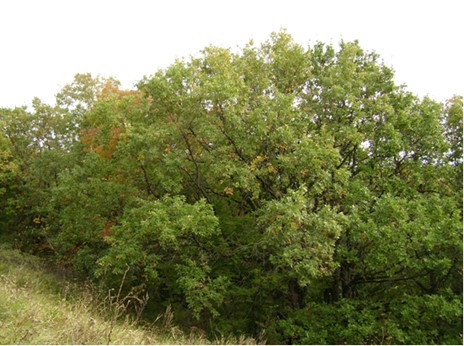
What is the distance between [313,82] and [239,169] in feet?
16.5

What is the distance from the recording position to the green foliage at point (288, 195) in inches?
422

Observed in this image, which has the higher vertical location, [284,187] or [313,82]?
[313,82]

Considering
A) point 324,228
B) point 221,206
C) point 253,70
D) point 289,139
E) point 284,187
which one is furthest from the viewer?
point 221,206

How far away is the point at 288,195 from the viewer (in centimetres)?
1123

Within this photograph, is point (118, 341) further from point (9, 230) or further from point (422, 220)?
point (9, 230)

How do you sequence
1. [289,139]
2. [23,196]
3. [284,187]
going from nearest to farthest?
[289,139], [284,187], [23,196]

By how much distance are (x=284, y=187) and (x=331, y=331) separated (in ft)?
15.5

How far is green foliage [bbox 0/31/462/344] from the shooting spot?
35.2ft

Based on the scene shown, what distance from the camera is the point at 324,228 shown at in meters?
10.3

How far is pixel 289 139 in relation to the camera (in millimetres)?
11461

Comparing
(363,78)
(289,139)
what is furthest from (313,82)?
(289,139)

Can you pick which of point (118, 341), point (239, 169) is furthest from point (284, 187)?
point (118, 341)

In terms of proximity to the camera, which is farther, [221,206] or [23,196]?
[23,196]

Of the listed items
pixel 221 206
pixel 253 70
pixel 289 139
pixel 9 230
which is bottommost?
pixel 9 230
